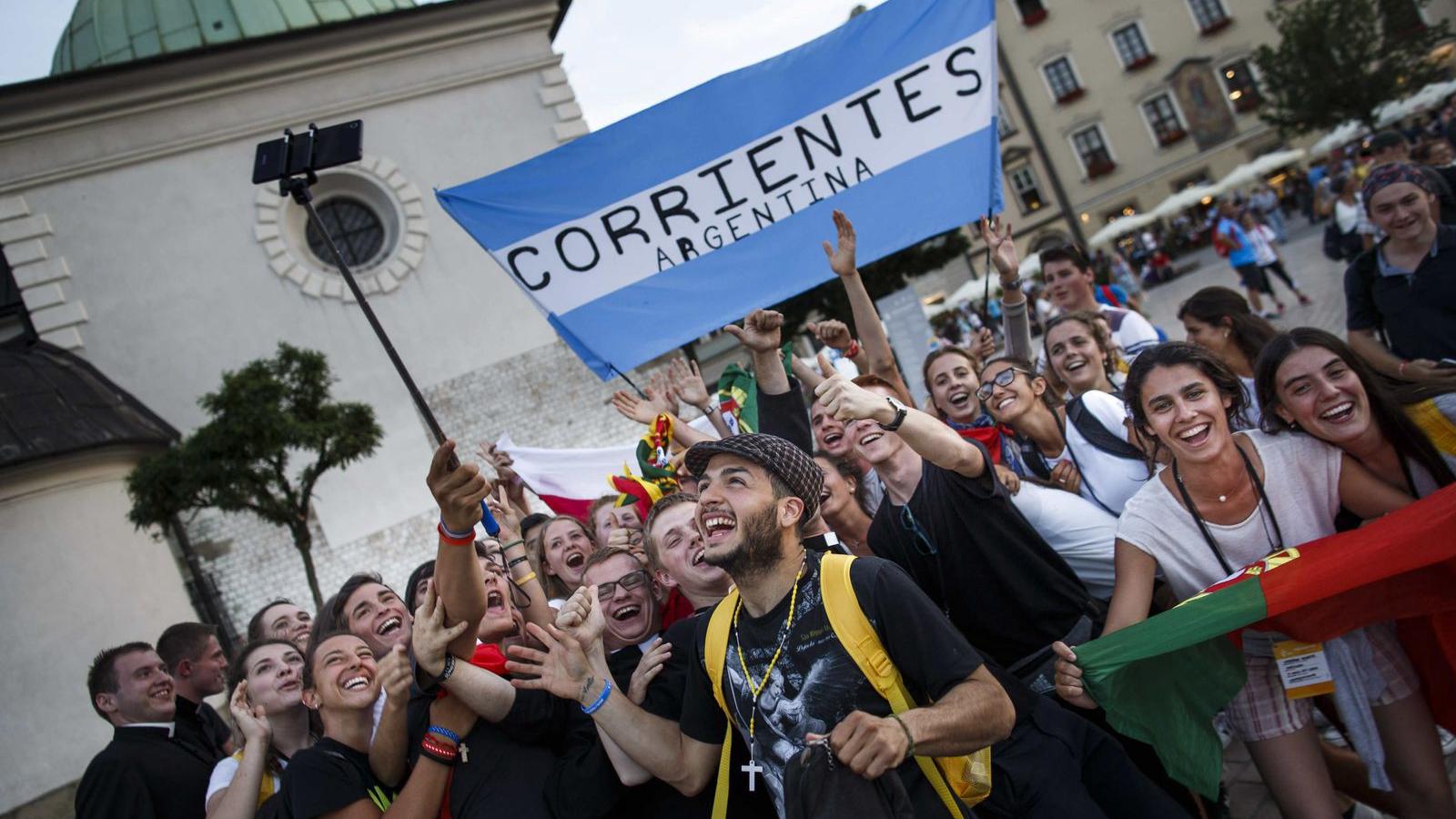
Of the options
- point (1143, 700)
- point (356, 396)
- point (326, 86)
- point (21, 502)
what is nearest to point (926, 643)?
point (1143, 700)

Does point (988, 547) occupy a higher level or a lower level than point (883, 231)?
lower

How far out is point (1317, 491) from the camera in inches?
125

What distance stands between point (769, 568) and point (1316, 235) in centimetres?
2582

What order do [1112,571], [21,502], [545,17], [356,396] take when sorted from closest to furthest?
1. [1112,571]
2. [21,502]
3. [356,396]
4. [545,17]

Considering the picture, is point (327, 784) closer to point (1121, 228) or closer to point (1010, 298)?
point (1010, 298)

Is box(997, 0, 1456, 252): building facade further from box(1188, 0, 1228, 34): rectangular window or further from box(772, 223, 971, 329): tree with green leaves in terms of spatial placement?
box(772, 223, 971, 329): tree with green leaves

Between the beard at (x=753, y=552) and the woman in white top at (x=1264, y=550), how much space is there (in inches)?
43.5

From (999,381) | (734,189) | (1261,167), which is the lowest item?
(999,381)

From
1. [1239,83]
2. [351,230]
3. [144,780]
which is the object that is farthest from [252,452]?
[1239,83]

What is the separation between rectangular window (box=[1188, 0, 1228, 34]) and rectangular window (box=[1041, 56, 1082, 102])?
5214 mm

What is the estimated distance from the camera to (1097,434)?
405 cm

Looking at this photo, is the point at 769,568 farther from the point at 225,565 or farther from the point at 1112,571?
the point at 225,565

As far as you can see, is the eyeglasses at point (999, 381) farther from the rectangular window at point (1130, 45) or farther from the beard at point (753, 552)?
the rectangular window at point (1130, 45)

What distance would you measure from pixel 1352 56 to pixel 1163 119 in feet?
30.5
